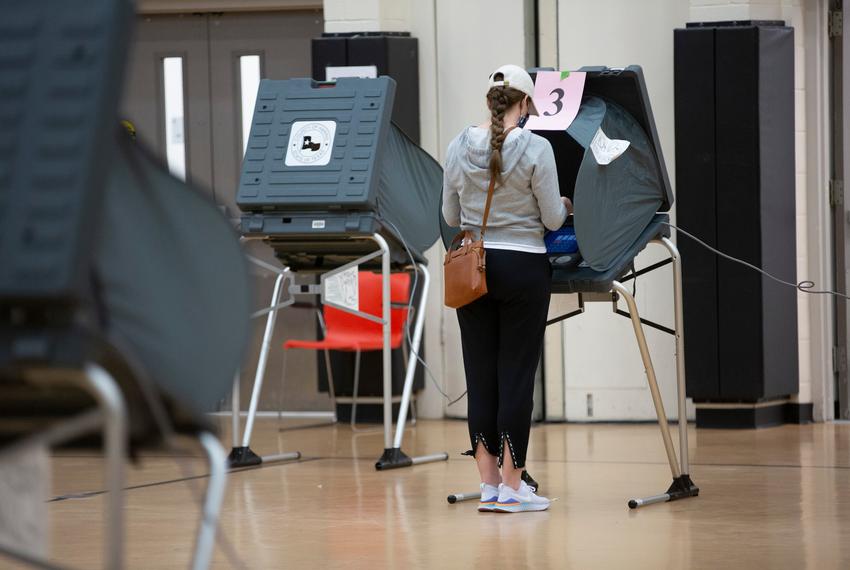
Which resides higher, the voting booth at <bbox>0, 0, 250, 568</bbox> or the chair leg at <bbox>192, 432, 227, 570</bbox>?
the voting booth at <bbox>0, 0, 250, 568</bbox>

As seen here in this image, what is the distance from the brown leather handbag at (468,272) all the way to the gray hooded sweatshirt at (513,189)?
4 centimetres

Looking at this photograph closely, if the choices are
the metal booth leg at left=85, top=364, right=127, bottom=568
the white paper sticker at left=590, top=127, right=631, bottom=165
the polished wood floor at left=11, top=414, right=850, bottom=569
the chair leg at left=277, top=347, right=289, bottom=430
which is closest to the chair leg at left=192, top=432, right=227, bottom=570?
the metal booth leg at left=85, top=364, right=127, bottom=568

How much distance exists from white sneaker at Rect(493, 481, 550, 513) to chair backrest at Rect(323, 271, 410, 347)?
2783mm

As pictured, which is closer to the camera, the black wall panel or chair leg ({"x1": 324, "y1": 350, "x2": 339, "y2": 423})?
the black wall panel

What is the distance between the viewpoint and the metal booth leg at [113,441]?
5.10 ft

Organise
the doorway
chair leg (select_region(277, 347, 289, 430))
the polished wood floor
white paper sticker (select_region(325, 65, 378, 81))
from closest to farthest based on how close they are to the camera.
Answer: the polished wood floor
white paper sticker (select_region(325, 65, 378, 81))
chair leg (select_region(277, 347, 289, 430))
the doorway

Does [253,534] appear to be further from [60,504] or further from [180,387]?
[180,387]

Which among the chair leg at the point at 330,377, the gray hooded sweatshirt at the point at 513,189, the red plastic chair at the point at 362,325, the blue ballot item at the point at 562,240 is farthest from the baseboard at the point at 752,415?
the gray hooded sweatshirt at the point at 513,189

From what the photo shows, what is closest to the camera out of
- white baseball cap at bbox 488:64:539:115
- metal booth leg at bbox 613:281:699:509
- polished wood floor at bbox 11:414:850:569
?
polished wood floor at bbox 11:414:850:569

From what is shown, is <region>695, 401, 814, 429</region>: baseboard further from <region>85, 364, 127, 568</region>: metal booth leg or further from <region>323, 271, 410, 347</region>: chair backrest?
<region>85, 364, 127, 568</region>: metal booth leg

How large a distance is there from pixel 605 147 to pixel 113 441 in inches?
128

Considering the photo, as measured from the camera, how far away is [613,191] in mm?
4648

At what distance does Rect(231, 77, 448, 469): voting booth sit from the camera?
5621 millimetres

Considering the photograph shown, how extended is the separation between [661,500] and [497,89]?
154 centimetres
